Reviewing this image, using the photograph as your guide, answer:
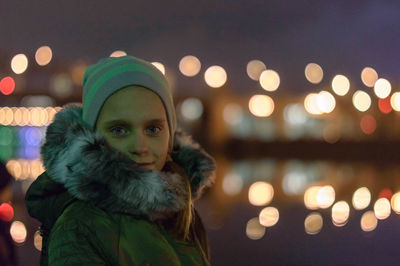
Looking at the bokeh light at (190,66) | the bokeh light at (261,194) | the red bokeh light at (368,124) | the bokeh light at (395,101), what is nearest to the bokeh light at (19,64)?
the bokeh light at (190,66)

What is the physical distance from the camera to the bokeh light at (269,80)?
210ft

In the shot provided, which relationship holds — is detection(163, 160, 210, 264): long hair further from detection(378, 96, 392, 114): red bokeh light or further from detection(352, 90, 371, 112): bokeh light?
detection(378, 96, 392, 114): red bokeh light

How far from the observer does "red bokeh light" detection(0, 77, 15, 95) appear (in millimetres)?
64119

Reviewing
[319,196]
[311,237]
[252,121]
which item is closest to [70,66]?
[252,121]

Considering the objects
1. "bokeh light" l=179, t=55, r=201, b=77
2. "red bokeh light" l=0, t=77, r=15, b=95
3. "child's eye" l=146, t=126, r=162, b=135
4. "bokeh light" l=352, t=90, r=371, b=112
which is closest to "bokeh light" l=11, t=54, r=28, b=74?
"red bokeh light" l=0, t=77, r=15, b=95

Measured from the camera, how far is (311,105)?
62.0 meters

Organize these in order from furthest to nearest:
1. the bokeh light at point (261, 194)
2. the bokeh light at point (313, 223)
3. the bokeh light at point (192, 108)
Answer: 1. the bokeh light at point (192, 108)
2. the bokeh light at point (261, 194)
3. the bokeh light at point (313, 223)

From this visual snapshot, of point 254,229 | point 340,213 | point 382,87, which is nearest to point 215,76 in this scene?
point 382,87

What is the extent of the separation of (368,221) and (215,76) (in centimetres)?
5091

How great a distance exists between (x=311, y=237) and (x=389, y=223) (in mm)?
2255

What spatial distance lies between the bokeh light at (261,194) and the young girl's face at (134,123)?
1137cm

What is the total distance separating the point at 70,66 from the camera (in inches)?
2798

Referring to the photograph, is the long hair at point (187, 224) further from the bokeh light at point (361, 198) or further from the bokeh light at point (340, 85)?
A: the bokeh light at point (340, 85)

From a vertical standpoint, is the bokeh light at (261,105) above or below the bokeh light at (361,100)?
below
